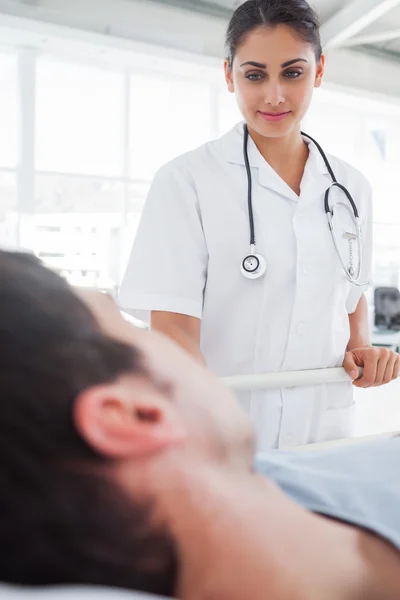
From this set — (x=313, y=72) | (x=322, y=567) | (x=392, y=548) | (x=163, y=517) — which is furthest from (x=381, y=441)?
(x=313, y=72)

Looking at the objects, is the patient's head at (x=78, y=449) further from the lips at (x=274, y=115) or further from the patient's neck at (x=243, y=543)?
the lips at (x=274, y=115)

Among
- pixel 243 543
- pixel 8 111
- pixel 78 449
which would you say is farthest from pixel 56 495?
pixel 8 111

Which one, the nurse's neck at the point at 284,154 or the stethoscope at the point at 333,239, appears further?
the nurse's neck at the point at 284,154

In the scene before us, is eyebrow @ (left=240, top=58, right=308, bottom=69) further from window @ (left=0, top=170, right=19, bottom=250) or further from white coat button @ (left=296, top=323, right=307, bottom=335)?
window @ (left=0, top=170, right=19, bottom=250)

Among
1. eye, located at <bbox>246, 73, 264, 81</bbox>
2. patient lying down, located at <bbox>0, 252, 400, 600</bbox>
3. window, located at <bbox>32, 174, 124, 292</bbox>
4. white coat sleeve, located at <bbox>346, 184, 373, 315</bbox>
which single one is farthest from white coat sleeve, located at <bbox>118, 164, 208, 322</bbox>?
window, located at <bbox>32, 174, 124, 292</bbox>

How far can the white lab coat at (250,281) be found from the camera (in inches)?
38.7

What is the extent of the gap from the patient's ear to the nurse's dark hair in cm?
86

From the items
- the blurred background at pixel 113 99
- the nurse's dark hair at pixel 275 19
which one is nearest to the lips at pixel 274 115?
the nurse's dark hair at pixel 275 19

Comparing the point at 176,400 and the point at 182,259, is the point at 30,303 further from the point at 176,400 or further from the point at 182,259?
the point at 182,259

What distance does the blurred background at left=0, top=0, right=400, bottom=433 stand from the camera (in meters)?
2.75

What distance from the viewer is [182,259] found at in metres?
0.98

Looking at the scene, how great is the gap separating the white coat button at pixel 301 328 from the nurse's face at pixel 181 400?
1.90 ft

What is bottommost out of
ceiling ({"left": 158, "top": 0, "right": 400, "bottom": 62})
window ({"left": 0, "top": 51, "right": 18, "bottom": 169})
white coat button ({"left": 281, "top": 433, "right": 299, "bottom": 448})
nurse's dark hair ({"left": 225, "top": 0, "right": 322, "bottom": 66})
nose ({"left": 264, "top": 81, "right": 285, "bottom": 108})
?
white coat button ({"left": 281, "top": 433, "right": 299, "bottom": 448})

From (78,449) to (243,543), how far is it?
0.45ft
